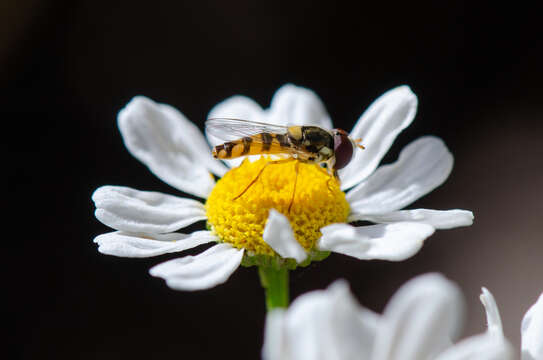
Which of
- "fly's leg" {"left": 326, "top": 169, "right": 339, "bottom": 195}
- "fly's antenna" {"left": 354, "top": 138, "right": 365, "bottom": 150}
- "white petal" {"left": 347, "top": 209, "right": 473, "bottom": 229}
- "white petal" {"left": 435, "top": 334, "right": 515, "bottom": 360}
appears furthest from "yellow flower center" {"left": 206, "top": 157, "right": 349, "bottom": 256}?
"white petal" {"left": 435, "top": 334, "right": 515, "bottom": 360}

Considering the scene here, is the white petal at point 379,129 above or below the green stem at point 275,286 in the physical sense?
above

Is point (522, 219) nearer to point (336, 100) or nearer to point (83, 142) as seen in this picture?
point (336, 100)

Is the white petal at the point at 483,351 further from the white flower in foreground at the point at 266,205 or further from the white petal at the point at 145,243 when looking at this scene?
the white petal at the point at 145,243

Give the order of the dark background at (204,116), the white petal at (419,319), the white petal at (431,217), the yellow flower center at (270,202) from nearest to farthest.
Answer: the white petal at (419,319) → the white petal at (431,217) → the yellow flower center at (270,202) → the dark background at (204,116)

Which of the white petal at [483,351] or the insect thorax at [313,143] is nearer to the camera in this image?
the white petal at [483,351]

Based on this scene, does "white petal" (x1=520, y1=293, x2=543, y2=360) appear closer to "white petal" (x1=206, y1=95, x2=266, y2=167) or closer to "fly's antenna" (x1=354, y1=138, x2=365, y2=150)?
"fly's antenna" (x1=354, y1=138, x2=365, y2=150)


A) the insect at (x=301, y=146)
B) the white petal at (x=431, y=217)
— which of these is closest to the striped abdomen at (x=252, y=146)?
the insect at (x=301, y=146)
